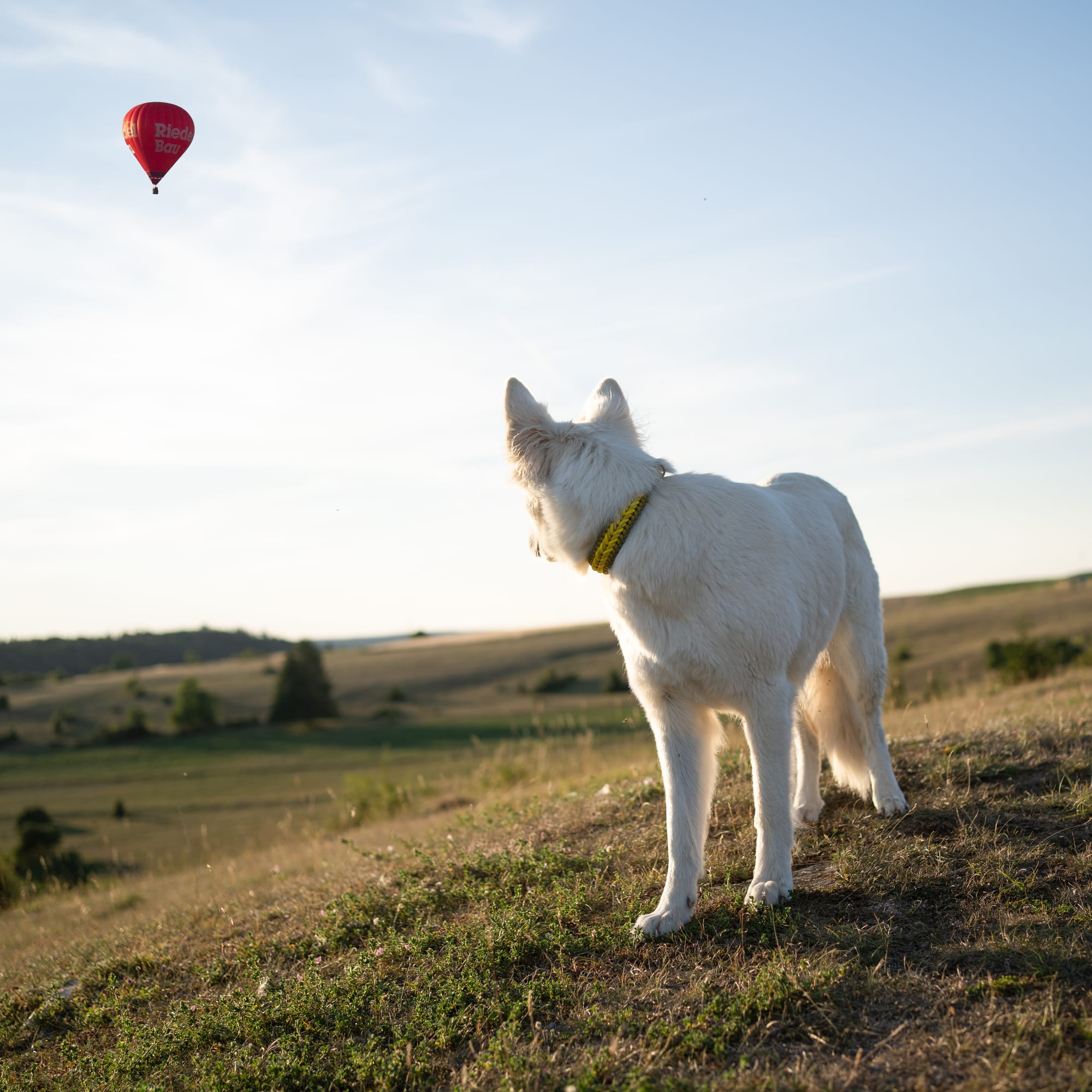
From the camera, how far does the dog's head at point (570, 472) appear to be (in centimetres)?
465

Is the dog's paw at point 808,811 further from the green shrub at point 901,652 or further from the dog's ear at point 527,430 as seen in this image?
the green shrub at point 901,652

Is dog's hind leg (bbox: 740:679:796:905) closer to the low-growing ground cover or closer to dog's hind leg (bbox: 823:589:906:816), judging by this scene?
the low-growing ground cover

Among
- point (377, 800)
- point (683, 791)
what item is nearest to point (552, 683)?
point (377, 800)

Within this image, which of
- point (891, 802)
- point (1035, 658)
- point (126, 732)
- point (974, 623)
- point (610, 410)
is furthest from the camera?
point (126, 732)

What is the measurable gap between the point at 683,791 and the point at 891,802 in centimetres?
194

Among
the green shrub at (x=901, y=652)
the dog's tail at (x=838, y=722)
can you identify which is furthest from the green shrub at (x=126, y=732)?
the dog's tail at (x=838, y=722)

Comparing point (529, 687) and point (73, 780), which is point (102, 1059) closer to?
point (73, 780)

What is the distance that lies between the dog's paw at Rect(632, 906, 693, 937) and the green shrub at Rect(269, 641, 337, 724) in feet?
231

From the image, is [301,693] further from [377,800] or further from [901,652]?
[377,800]

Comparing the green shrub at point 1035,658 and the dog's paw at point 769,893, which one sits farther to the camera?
the green shrub at point 1035,658

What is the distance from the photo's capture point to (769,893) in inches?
184

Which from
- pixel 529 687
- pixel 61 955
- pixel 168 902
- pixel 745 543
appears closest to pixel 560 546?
pixel 745 543

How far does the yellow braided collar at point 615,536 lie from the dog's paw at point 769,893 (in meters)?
1.95

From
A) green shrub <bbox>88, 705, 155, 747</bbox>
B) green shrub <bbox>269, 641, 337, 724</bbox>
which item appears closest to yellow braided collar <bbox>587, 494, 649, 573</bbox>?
green shrub <bbox>88, 705, 155, 747</bbox>
